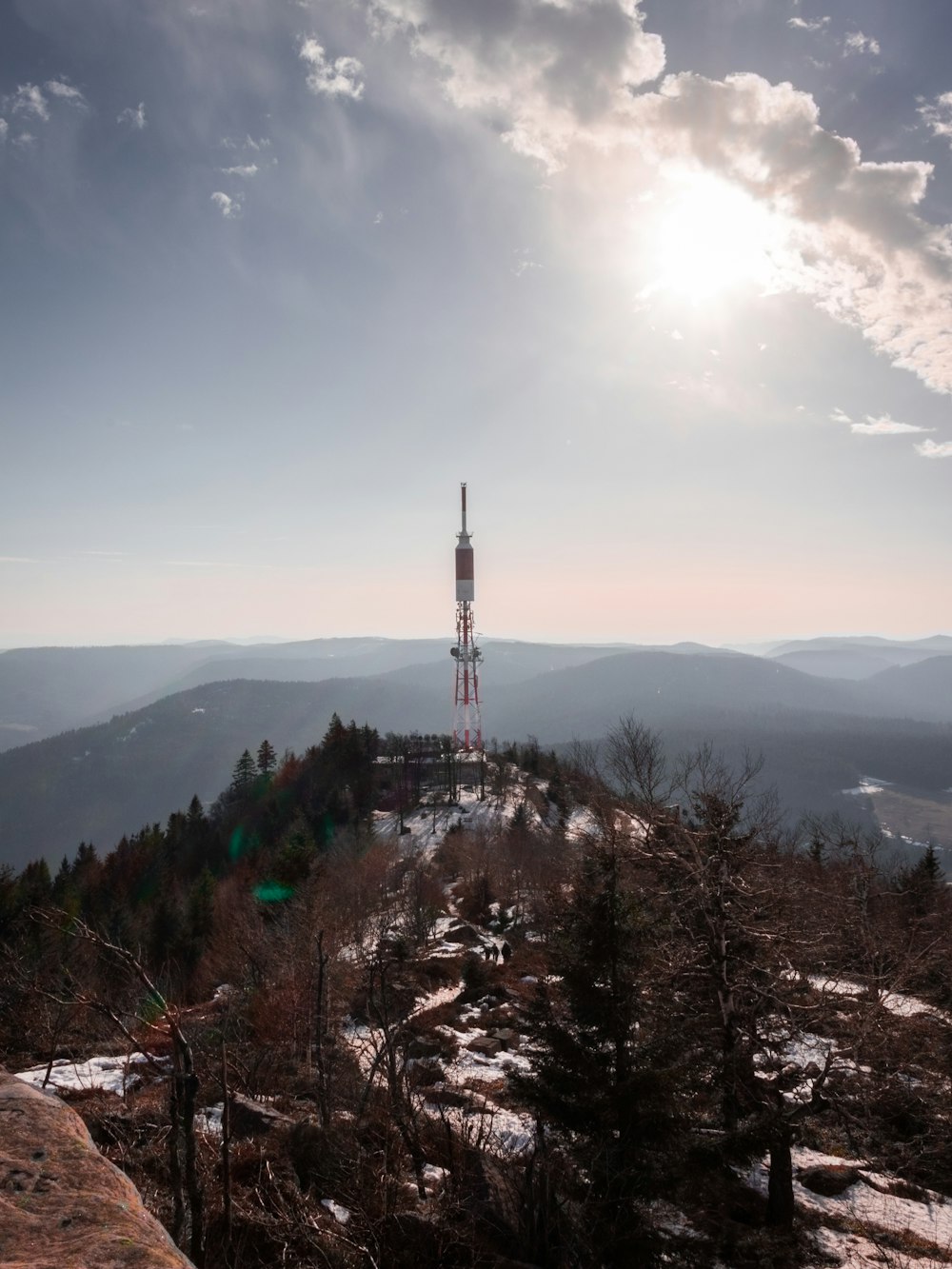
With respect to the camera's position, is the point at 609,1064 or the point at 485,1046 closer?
the point at 609,1064

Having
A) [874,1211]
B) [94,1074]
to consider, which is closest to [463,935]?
[94,1074]

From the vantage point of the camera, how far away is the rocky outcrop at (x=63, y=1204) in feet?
10.8

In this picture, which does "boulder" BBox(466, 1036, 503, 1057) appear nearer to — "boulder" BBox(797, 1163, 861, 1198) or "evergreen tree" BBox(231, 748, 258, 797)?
"boulder" BBox(797, 1163, 861, 1198)

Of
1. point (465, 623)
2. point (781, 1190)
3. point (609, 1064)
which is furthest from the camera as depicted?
point (465, 623)

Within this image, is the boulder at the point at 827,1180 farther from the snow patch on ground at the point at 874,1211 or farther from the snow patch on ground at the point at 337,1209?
the snow patch on ground at the point at 337,1209

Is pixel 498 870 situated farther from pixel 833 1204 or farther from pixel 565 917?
pixel 565 917

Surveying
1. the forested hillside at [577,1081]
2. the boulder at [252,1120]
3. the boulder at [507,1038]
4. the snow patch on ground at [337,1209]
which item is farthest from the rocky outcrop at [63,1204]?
the boulder at [507,1038]

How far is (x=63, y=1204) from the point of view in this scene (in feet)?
12.2

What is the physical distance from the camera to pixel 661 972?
46.1 ft

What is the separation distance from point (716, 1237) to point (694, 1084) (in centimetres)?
338

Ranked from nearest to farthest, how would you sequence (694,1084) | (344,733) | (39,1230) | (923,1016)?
(39,1230) → (694,1084) → (923,1016) → (344,733)

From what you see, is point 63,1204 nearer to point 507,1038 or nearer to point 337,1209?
point 337,1209

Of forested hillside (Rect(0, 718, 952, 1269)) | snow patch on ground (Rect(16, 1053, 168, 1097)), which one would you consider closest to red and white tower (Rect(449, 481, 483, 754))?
forested hillside (Rect(0, 718, 952, 1269))

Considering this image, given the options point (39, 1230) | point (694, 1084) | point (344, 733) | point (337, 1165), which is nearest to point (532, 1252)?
point (337, 1165)
